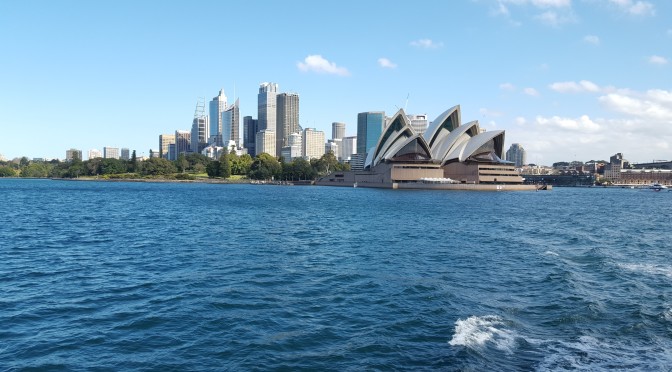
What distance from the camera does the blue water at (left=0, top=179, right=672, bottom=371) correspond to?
10414 millimetres

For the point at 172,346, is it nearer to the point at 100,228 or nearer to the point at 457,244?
the point at 457,244

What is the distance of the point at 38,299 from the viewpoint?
563 inches

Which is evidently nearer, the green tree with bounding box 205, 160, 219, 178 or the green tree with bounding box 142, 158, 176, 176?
the green tree with bounding box 205, 160, 219, 178

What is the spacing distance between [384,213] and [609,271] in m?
26.9

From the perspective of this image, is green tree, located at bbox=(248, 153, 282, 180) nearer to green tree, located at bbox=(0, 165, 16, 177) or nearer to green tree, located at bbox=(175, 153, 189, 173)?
green tree, located at bbox=(175, 153, 189, 173)

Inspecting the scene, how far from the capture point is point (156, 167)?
525 feet

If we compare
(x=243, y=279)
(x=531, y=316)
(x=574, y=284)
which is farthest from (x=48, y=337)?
(x=574, y=284)

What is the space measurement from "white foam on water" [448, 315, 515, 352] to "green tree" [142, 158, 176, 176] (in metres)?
159

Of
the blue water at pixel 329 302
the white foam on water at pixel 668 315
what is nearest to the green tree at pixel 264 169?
the blue water at pixel 329 302

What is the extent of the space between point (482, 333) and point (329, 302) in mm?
4552

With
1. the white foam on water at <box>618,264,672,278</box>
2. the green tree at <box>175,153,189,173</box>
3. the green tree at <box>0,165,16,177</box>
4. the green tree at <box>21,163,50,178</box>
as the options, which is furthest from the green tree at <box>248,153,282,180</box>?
the white foam on water at <box>618,264,672,278</box>

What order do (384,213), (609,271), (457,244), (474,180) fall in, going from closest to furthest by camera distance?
1. (609,271)
2. (457,244)
3. (384,213)
4. (474,180)

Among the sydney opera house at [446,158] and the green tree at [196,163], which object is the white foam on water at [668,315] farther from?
the green tree at [196,163]

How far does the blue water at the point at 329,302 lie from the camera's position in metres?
10.4
